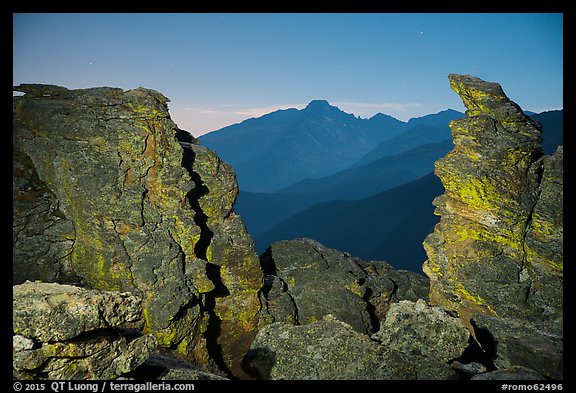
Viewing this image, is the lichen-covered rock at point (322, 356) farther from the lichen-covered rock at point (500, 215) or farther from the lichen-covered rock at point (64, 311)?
the lichen-covered rock at point (500, 215)

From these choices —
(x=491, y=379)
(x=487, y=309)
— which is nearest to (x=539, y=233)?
(x=487, y=309)

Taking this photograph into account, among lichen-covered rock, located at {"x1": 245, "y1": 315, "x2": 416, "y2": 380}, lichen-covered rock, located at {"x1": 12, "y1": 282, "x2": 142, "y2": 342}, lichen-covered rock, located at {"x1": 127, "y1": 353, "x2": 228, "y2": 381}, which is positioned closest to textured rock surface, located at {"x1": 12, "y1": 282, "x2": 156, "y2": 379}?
lichen-covered rock, located at {"x1": 12, "y1": 282, "x2": 142, "y2": 342}

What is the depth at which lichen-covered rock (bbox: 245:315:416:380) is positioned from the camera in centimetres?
1288

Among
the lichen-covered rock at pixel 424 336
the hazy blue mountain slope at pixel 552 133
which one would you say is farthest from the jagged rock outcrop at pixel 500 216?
the hazy blue mountain slope at pixel 552 133

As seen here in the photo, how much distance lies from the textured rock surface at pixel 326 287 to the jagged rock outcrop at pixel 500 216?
8.28m

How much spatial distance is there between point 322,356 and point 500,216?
68.8 ft

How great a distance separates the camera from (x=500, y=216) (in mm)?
27375

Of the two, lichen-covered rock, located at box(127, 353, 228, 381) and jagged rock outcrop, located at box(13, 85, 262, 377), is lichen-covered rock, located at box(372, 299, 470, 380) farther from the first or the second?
jagged rock outcrop, located at box(13, 85, 262, 377)

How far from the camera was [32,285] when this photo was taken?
11.3m

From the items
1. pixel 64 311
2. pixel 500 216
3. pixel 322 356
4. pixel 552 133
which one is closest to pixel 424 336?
pixel 322 356

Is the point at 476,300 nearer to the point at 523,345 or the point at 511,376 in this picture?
the point at 523,345
